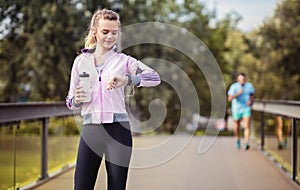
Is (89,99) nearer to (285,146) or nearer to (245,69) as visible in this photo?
(285,146)

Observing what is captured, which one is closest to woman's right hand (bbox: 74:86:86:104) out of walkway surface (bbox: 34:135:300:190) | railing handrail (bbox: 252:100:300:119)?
walkway surface (bbox: 34:135:300:190)

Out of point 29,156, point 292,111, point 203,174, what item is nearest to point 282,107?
point 292,111

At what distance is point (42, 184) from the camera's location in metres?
7.97

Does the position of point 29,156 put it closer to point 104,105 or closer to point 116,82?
point 104,105

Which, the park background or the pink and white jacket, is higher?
the park background

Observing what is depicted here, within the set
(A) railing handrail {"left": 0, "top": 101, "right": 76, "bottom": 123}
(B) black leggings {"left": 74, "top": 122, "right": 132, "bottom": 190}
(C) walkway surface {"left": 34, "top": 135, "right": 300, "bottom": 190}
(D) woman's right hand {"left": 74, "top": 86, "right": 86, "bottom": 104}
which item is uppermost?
(D) woman's right hand {"left": 74, "top": 86, "right": 86, "bottom": 104}

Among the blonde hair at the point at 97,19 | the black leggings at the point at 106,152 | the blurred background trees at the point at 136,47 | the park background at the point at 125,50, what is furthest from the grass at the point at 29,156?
the blonde hair at the point at 97,19

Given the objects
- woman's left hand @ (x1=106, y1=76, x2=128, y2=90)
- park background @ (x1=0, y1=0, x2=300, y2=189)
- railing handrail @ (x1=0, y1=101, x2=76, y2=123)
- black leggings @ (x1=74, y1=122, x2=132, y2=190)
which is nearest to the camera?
woman's left hand @ (x1=106, y1=76, x2=128, y2=90)

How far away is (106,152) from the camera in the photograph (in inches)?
153

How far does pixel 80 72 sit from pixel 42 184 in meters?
4.38

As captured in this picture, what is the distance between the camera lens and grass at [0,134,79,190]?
737 centimetres

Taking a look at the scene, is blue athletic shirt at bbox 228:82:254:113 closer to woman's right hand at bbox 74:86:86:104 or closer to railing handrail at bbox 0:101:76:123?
railing handrail at bbox 0:101:76:123

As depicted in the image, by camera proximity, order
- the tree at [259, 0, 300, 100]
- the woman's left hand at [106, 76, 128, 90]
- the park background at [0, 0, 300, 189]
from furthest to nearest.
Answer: the tree at [259, 0, 300, 100] → the park background at [0, 0, 300, 189] → the woman's left hand at [106, 76, 128, 90]

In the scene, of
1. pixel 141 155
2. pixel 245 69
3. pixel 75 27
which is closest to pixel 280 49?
pixel 245 69
